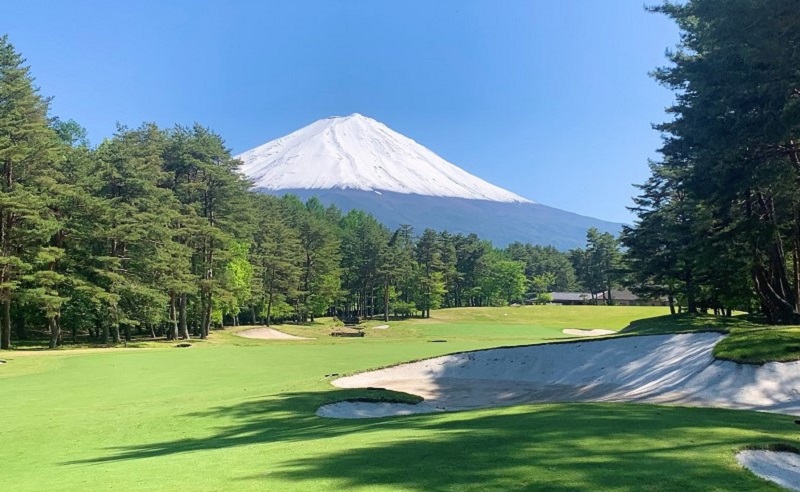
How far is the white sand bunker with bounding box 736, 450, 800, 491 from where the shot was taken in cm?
611

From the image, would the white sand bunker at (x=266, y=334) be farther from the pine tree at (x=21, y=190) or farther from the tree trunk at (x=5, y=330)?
the tree trunk at (x=5, y=330)

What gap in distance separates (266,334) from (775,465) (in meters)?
57.5

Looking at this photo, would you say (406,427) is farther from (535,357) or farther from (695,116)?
(695,116)

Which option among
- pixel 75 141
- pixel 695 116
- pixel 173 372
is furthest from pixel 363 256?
A: pixel 695 116

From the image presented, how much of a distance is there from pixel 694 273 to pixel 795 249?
937 cm

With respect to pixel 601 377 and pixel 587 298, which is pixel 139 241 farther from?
pixel 587 298

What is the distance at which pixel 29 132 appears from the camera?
3953cm

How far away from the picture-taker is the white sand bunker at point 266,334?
59.3 metres

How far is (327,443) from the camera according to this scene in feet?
31.7

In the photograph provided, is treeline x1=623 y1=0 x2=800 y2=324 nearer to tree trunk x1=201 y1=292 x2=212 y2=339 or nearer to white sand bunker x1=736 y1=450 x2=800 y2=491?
white sand bunker x1=736 y1=450 x2=800 y2=491

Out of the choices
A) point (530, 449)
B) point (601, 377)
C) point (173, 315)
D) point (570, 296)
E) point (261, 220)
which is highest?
point (261, 220)

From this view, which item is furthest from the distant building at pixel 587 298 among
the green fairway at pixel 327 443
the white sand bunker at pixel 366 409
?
the green fairway at pixel 327 443

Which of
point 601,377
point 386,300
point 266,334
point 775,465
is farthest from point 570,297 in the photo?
point 775,465

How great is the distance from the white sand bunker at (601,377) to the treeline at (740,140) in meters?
6.36
